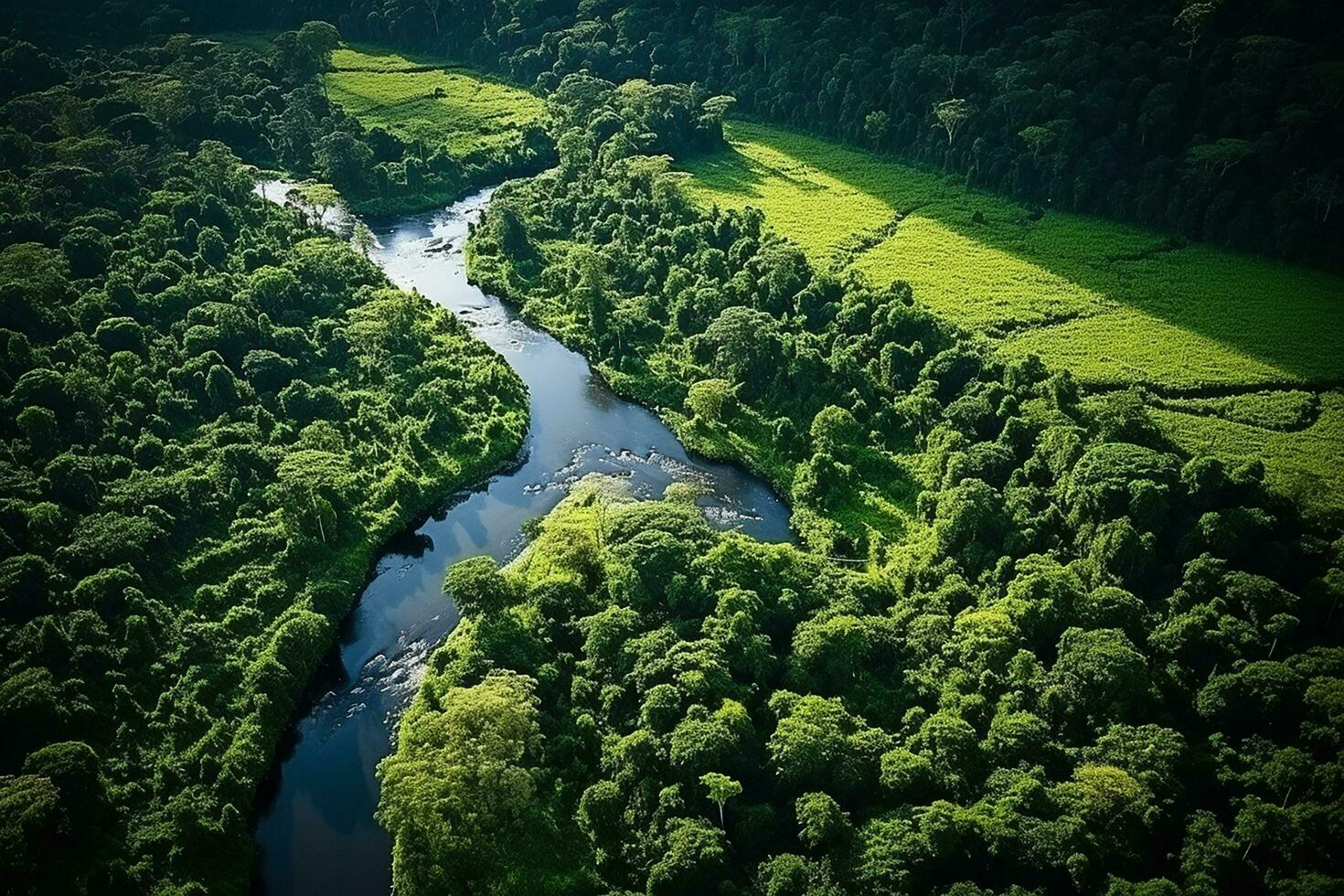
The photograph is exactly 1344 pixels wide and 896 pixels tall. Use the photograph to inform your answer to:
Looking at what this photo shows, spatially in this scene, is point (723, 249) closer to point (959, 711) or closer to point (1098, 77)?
point (1098, 77)

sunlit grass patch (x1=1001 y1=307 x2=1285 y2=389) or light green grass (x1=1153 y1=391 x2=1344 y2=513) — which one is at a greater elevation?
sunlit grass patch (x1=1001 y1=307 x2=1285 y2=389)

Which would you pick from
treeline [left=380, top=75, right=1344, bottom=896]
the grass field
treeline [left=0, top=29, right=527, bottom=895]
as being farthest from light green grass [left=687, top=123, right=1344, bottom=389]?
treeline [left=0, top=29, right=527, bottom=895]

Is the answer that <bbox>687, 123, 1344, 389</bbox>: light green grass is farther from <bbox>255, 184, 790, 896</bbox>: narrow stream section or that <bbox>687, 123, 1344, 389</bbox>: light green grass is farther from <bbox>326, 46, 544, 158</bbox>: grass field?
<bbox>326, 46, 544, 158</bbox>: grass field

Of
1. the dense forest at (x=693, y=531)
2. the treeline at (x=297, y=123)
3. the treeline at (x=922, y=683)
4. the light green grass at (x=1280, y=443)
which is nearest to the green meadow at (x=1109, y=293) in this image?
the light green grass at (x=1280, y=443)

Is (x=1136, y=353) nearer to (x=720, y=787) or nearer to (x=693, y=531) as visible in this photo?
(x=693, y=531)

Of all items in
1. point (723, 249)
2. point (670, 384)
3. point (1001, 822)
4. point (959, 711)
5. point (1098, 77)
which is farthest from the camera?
point (1098, 77)

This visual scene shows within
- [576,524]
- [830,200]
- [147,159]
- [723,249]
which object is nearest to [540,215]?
[723,249]
